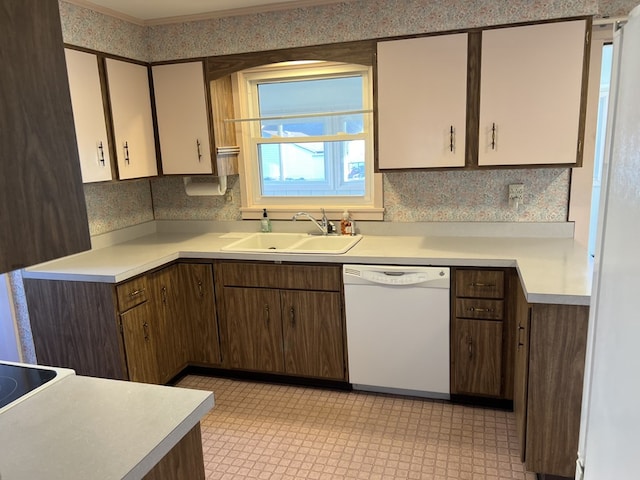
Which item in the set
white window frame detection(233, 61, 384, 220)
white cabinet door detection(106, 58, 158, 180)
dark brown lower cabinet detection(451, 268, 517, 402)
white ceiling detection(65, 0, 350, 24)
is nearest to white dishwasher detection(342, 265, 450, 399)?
dark brown lower cabinet detection(451, 268, 517, 402)

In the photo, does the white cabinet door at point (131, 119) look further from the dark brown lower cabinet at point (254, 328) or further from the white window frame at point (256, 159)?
the dark brown lower cabinet at point (254, 328)

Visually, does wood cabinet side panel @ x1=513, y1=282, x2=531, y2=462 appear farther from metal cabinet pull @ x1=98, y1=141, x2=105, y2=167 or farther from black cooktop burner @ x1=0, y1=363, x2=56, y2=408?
metal cabinet pull @ x1=98, y1=141, x2=105, y2=167

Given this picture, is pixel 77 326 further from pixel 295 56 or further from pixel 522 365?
pixel 522 365

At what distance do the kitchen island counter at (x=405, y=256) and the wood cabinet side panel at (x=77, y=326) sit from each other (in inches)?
3.0

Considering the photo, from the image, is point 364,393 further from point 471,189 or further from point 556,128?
point 556,128

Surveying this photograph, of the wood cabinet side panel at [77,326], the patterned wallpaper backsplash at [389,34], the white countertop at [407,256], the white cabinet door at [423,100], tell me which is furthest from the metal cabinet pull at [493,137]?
the wood cabinet side panel at [77,326]

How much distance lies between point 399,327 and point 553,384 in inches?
36.3

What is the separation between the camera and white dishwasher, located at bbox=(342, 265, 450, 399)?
105 inches

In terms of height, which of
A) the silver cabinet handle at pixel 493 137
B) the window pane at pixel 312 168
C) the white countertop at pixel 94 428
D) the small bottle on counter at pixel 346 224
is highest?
the silver cabinet handle at pixel 493 137

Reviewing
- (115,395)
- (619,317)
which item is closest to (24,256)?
(115,395)

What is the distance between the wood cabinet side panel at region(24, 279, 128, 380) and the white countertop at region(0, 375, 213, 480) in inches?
51.1

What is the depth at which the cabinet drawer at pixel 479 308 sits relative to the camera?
2584 millimetres

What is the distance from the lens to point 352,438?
8.34 ft

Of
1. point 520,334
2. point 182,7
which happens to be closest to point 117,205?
point 182,7
